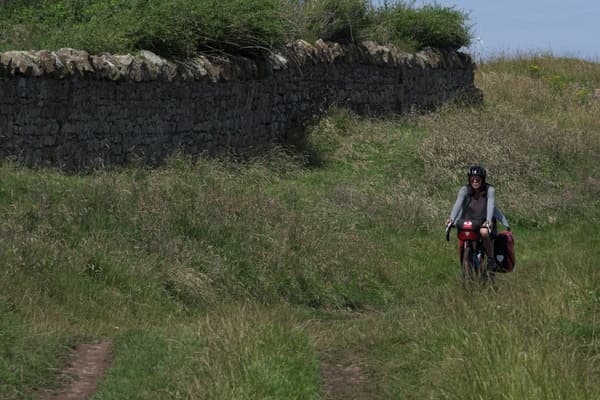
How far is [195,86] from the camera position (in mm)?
16734

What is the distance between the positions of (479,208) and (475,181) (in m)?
0.29

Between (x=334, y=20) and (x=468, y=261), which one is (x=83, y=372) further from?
(x=334, y=20)

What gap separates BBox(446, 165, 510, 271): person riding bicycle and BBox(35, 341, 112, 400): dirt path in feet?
14.5

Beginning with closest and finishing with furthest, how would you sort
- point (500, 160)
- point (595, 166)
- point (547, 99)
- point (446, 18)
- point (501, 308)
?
point (501, 308) → point (500, 160) → point (595, 166) → point (446, 18) → point (547, 99)

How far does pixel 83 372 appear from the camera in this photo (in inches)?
330

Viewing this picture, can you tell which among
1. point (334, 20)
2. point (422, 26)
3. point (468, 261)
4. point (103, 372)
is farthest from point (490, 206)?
point (422, 26)

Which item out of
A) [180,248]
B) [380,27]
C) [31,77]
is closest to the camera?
[180,248]

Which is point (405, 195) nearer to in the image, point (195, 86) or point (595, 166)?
point (195, 86)

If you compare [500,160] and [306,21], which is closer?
[500,160]

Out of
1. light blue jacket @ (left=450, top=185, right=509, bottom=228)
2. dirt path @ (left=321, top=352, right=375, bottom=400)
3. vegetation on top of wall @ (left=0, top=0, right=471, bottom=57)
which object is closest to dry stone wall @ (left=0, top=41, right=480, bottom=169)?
vegetation on top of wall @ (left=0, top=0, right=471, bottom=57)

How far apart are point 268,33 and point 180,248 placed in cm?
706

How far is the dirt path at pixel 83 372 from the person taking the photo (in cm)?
775

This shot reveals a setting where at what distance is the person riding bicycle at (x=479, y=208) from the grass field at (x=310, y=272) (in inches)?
18.7

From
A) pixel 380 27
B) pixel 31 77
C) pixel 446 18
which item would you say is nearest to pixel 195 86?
pixel 31 77
